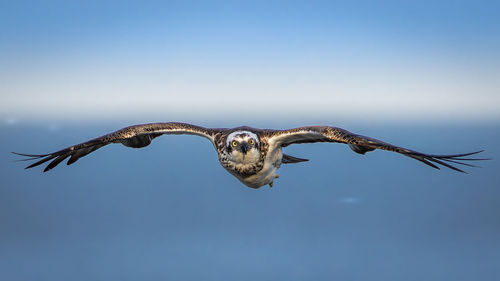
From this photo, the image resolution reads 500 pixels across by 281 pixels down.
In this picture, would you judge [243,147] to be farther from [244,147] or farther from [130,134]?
[130,134]

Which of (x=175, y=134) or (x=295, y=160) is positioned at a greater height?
(x=175, y=134)

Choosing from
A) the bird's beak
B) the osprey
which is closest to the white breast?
the osprey

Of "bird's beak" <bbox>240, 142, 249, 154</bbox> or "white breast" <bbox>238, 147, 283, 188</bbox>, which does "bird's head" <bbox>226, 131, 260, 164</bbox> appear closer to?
"bird's beak" <bbox>240, 142, 249, 154</bbox>

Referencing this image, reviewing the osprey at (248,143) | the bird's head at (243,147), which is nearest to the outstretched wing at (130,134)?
the osprey at (248,143)

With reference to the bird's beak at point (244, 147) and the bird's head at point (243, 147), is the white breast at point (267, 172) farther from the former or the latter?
the bird's beak at point (244, 147)

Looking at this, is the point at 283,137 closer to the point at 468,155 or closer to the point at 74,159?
the point at 468,155

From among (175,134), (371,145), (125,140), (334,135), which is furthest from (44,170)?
(371,145)
